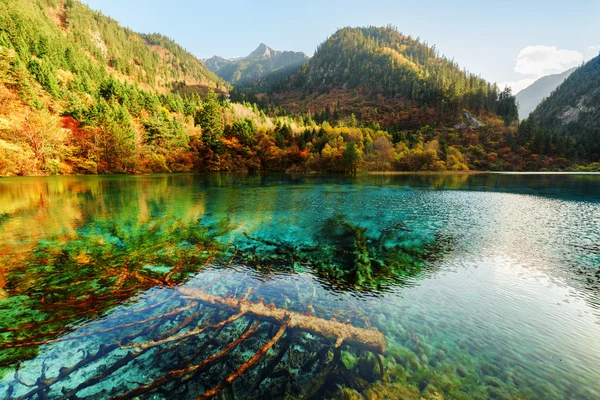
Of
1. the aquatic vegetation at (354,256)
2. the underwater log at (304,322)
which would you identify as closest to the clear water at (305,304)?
the aquatic vegetation at (354,256)

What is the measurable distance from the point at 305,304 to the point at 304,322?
3.99ft

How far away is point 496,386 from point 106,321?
36.0ft

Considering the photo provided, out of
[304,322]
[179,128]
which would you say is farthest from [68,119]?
[304,322]

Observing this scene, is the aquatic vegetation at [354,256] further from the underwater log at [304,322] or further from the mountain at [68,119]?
the mountain at [68,119]

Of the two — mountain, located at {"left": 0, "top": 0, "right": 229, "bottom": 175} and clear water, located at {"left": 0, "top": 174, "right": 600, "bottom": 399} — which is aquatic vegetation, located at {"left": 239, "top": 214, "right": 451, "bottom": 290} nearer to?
clear water, located at {"left": 0, "top": 174, "right": 600, "bottom": 399}

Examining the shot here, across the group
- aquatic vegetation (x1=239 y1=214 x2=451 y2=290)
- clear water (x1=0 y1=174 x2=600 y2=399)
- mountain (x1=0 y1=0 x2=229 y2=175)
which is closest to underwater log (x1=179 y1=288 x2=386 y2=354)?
clear water (x1=0 y1=174 x2=600 y2=399)

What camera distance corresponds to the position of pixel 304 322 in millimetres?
8461

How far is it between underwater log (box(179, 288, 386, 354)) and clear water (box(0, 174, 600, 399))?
0.26m

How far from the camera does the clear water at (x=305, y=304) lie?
6191 millimetres

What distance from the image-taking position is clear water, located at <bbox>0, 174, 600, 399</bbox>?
6.19m

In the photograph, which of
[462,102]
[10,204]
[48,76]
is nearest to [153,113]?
[48,76]

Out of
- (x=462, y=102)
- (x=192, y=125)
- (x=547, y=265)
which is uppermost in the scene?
(x=462, y=102)

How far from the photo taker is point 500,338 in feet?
26.4

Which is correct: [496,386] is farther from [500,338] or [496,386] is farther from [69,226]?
[69,226]
